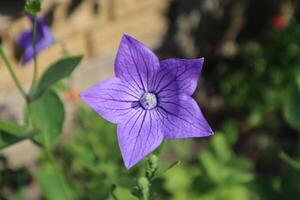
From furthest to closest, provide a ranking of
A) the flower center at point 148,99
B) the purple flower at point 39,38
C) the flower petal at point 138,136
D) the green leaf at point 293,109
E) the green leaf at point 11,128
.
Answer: the purple flower at point 39,38 → the green leaf at point 293,109 → the green leaf at point 11,128 → the flower center at point 148,99 → the flower petal at point 138,136

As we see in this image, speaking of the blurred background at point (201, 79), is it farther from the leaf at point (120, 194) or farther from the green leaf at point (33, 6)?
the green leaf at point (33, 6)

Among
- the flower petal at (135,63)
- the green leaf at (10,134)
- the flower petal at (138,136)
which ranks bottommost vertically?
the green leaf at (10,134)

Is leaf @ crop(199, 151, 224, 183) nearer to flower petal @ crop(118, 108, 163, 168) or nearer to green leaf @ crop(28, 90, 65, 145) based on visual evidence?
green leaf @ crop(28, 90, 65, 145)

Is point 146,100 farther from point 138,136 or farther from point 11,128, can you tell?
point 11,128

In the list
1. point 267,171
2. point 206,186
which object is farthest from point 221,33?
point 206,186

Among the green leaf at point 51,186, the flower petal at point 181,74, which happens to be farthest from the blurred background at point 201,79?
the flower petal at point 181,74

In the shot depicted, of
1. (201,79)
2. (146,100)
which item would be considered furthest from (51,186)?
(201,79)
